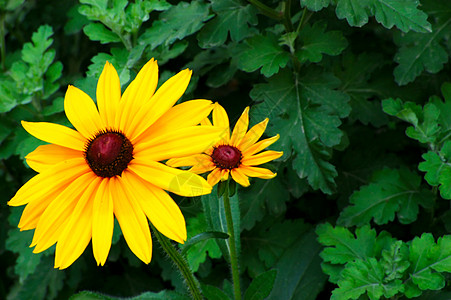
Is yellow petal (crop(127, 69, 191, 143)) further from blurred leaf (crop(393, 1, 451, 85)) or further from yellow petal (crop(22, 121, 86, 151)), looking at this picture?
blurred leaf (crop(393, 1, 451, 85))

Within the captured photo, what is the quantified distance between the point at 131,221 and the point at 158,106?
0.86 feet

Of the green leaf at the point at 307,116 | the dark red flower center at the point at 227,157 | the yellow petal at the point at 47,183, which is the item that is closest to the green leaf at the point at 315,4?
the green leaf at the point at 307,116

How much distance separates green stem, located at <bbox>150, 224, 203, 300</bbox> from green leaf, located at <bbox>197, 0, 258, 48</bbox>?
2.77 ft

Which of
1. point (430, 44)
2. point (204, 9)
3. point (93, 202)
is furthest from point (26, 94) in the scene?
point (430, 44)

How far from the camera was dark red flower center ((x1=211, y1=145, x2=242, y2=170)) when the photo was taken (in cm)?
135

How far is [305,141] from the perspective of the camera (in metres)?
1.83

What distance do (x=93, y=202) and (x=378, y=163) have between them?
55.0 inches

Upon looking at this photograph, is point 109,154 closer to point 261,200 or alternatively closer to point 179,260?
point 179,260

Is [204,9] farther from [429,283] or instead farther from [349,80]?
[429,283]

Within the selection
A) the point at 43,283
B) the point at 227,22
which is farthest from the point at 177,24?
the point at 43,283

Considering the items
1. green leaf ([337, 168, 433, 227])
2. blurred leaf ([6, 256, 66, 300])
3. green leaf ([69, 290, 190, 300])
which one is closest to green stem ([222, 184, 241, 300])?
green leaf ([69, 290, 190, 300])

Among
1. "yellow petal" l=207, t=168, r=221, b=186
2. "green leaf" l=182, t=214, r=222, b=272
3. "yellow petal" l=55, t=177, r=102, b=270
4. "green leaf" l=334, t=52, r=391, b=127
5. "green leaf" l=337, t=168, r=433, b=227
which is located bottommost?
"green leaf" l=182, t=214, r=222, b=272

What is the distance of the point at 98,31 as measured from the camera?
208cm

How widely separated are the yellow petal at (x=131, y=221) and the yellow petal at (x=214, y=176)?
208 mm
